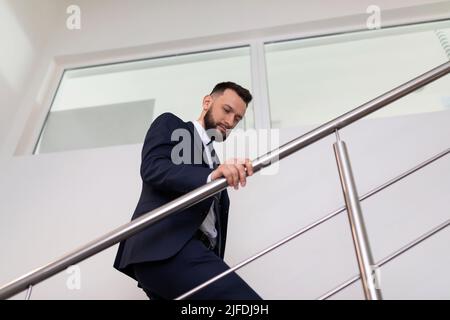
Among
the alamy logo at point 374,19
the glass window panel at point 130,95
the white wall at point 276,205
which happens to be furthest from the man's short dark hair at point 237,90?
the alamy logo at point 374,19

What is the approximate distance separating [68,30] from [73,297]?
6.12 feet

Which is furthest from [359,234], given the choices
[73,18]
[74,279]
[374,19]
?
[73,18]

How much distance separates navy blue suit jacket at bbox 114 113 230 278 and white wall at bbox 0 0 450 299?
0.70 meters

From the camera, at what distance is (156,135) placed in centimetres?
84

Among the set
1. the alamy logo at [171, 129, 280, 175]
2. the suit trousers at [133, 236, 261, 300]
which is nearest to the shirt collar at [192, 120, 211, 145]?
the suit trousers at [133, 236, 261, 300]

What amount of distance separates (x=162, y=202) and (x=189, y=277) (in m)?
0.18

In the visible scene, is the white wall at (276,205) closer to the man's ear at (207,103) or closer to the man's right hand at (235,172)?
the man's ear at (207,103)

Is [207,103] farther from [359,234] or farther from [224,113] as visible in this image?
[359,234]

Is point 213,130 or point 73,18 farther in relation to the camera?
point 73,18

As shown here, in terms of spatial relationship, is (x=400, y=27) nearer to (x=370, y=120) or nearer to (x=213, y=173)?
(x=370, y=120)

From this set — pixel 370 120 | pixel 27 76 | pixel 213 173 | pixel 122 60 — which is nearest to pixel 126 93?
pixel 122 60

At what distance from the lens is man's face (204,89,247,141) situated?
1012 millimetres

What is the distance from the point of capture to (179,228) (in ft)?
2.43

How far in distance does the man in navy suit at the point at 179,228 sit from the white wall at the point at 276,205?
592 millimetres
